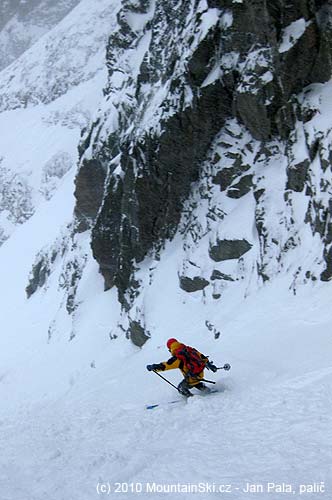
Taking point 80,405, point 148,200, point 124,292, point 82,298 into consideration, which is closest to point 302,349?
point 80,405

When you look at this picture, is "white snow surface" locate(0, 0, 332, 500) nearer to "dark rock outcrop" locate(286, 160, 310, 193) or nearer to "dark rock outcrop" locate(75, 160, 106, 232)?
"dark rock outcrop" locate(286, 160, 310, 193)

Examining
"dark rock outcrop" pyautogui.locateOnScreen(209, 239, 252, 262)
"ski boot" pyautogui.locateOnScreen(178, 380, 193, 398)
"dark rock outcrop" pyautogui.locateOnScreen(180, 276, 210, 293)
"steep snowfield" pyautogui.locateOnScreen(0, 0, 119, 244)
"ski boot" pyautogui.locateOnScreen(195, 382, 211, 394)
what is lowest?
"steep snowfield" pyautogui.locateOnScreen(0, 0, 119, 244)

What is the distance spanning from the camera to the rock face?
13.1 metres

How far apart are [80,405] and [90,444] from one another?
18.8 feet

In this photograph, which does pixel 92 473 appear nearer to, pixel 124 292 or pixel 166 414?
pixel 166 414

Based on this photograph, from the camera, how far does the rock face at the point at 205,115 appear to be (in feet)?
43.1

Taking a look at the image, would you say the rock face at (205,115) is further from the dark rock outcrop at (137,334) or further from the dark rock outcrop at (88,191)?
the dark rock outcrop at (88,191)

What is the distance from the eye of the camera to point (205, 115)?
15570 millimetres

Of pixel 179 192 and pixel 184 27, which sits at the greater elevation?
pixel 184 27

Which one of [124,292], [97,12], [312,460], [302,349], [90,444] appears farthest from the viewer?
[97,12]

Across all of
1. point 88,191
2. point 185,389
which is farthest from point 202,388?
point 88,191

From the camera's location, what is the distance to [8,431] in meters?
13.2

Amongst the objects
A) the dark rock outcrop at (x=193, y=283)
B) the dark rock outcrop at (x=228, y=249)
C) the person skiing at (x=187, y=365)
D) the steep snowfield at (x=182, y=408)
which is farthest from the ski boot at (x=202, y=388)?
the dark rock outcrop at (x=193, y=283)

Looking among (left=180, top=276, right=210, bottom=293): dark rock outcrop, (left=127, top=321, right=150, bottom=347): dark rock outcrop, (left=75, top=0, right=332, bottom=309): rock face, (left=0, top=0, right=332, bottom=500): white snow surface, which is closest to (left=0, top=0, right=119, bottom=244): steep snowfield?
(left=0, top=0, right=332, bottom=500): white snow surface
